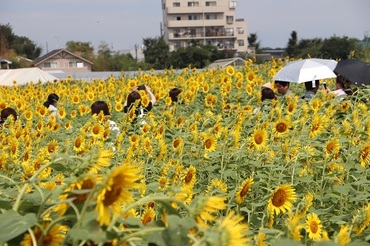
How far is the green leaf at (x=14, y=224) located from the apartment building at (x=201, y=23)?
191 feet

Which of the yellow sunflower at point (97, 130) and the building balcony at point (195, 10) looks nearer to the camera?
the yellow sunflower at point (97, 130)

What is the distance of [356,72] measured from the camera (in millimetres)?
4660

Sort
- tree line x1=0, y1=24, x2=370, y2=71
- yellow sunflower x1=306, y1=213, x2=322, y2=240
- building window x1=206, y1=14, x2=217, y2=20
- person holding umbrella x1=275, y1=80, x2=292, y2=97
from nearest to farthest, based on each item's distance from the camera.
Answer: yellow sunflower x1=306, y1=213, x2=322, y2=240, person holding umbrella x1=275, y1=80, x2=292, y2=97, tree line x1=0, y1=24, x2=370, y2=71, building window x1=206, y1=14, x2=217, y2=20

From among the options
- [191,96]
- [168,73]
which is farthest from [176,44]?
[191,96]

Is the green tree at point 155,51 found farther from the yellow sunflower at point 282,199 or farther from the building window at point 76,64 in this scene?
the yellow sunflower at point 282,199

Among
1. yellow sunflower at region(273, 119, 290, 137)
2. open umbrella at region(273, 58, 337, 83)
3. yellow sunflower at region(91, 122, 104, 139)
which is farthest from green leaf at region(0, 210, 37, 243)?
open umbrella at region(273, 58, 337, 83)

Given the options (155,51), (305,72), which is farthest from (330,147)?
(155,51)

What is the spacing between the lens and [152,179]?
256 centimetres

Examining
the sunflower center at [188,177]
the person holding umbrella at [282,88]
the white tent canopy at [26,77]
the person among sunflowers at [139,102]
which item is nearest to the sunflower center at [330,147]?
the sunflower center at [188,177]

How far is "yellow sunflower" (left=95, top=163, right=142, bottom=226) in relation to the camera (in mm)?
814

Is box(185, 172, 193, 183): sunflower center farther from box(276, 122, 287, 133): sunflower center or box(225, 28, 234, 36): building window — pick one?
box(225, 28, 234, 36): building window

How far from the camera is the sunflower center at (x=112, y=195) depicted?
2.74 ft

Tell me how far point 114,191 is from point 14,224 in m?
0.16

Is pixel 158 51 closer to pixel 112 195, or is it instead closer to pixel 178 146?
pixel 178 146
